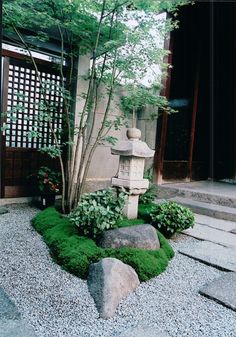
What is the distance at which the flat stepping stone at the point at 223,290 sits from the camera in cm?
283

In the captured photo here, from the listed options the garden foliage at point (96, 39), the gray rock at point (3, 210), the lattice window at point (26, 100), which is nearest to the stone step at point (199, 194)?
the garden foliage at point (96, 39)

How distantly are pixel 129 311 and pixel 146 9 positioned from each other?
4.66 metres

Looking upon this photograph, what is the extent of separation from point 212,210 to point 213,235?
50.5 inches

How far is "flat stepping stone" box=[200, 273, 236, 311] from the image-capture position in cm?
283

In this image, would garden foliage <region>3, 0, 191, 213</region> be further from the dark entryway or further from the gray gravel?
the dark entryway

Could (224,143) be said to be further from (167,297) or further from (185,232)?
(167,297)

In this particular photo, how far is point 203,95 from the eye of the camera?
9500 mm

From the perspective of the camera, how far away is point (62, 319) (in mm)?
2484

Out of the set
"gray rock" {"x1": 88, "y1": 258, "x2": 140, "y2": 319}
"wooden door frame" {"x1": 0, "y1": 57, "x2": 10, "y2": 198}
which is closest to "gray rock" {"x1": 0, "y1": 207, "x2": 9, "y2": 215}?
"wooden door frame" {"x1": 0, "y1": 57, "x2": 10, "y2": 198}

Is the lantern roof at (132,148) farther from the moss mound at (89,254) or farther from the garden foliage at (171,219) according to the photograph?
the moss mound at (89,254)

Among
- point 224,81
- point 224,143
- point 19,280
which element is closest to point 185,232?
point 19,280

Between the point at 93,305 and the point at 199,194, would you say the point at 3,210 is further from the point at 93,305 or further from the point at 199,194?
the point at 199,194

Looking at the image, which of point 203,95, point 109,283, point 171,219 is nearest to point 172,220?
point 171,219

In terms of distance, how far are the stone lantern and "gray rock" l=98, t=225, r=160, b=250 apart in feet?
3.50
